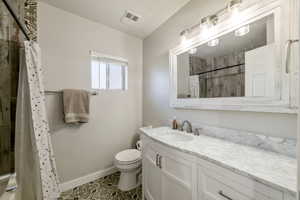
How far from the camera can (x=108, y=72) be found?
7.43 ft

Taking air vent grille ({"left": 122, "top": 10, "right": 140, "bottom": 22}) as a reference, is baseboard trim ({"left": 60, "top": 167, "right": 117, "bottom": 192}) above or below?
below

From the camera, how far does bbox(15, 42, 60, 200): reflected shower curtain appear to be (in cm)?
110

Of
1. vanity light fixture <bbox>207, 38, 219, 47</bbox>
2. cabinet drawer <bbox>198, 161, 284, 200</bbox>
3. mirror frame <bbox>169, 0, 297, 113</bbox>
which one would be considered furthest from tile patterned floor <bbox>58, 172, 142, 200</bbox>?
vanity light fixture <bbox>207, 38, 219, 47</bbox>

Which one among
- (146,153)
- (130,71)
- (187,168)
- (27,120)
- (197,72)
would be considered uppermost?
(130,71)

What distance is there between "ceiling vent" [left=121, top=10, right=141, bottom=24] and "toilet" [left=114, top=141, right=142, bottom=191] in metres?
2.02

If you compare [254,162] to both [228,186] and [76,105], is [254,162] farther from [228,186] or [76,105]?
[76,105]

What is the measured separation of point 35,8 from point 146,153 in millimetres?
2223

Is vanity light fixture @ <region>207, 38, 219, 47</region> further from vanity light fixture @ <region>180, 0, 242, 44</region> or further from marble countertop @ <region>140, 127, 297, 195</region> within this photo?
marble countertop @ <region>140, 127, 297, 195</region>

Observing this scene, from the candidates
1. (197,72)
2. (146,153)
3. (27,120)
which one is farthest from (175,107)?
(27,120)

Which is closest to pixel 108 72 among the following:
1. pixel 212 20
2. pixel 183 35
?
pixel 183 35

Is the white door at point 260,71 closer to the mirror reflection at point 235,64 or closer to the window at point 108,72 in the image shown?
the mirror reflection at point 235,64

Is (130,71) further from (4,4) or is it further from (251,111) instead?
(251,111)

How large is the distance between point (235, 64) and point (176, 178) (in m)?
1.14

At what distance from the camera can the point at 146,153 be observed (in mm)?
1517
